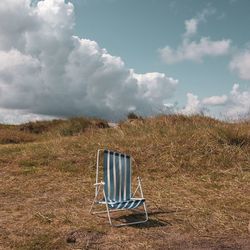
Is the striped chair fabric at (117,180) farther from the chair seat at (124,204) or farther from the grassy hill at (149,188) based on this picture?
the grassy hill at (149,188)

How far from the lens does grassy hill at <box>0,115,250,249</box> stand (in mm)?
6573

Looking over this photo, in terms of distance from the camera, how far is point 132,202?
734 centimetres

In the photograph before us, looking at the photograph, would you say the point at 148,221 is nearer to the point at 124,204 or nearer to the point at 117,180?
the point at 124,204

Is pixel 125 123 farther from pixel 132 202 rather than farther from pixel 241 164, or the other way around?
pixel 132 202

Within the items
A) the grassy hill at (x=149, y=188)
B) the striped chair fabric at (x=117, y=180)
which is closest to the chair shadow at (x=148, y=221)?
the grassy hill at (x=149, y=188)

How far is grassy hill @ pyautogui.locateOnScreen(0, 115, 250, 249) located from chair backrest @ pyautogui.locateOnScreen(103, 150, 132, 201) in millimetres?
423

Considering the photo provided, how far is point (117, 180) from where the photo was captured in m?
7.72

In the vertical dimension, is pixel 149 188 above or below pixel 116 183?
below

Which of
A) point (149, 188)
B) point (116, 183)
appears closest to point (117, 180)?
point (116, 183)

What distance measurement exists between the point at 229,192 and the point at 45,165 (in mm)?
5180

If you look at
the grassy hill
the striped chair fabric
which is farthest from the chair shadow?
the striped chair fabric

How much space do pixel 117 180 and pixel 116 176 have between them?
0.07 meters

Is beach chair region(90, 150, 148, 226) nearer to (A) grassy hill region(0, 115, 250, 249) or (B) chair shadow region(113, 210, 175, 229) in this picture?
(B) chair shadow region(113, 210, 175, 229)

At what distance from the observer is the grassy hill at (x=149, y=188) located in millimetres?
6573
